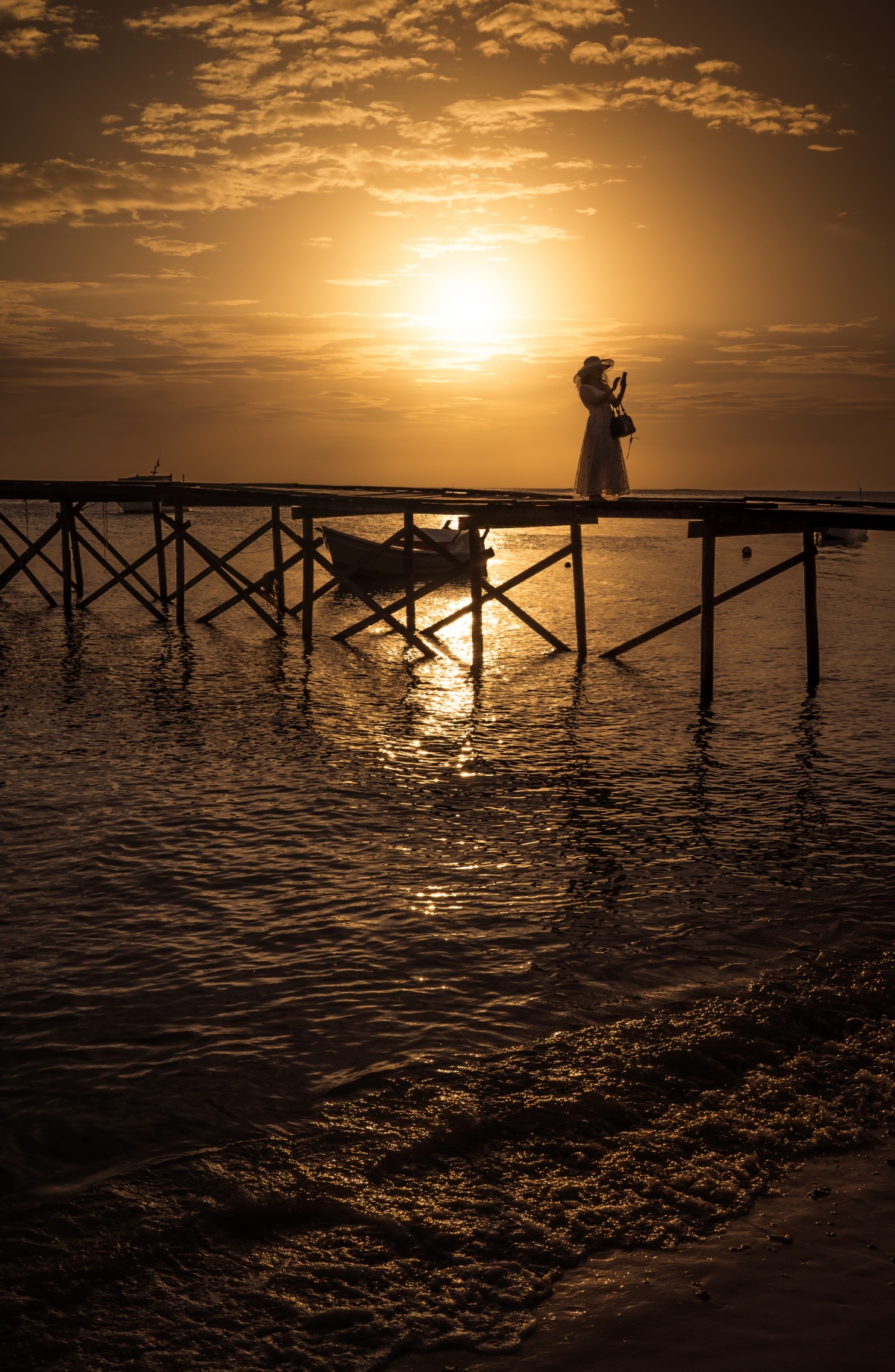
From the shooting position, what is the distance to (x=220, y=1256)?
3881mm

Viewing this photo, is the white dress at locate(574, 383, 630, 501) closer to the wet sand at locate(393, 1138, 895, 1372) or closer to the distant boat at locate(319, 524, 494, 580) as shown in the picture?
the distant boat at locate(319, 524, 494, 580)

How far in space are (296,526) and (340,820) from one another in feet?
264

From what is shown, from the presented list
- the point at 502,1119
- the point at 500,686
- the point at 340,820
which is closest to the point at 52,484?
the point at 500,686

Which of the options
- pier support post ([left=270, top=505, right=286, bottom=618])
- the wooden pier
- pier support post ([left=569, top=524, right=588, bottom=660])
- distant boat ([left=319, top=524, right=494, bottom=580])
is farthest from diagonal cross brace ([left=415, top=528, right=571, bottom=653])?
distant boat ([left=319, top=524, right=494, bottom=580])

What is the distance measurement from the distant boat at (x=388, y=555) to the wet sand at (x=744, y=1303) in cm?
2563

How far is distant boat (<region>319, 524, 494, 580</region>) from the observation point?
3009 centimetres

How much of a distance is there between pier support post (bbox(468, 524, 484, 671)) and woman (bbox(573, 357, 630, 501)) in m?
2.01

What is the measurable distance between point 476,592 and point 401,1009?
1325 centimetres

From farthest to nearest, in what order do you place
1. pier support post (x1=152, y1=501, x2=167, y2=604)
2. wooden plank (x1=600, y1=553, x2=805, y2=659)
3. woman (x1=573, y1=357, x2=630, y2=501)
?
pier support post (x1=152, y1=501, x2=167, y2=604)
woman (x1=573, y1=357, x2=630, y2=501)
wooden plank (x1=600, y1=553, x2=805, y2=659)

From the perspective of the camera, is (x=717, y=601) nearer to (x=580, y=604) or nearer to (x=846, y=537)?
(x=580, y=604)

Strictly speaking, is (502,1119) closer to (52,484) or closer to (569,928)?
(569,928)

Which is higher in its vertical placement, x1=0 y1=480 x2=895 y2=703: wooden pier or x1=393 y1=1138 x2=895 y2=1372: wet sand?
x1=0 y1=480 x2=895 y2=703: wooden pier

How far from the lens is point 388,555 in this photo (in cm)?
3266

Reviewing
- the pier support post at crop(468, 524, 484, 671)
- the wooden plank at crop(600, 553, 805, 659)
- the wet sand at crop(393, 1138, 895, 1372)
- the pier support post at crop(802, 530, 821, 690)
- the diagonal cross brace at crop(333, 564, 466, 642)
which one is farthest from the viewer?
the diagonal cross brace at crop(333, 564, 466, 642)
